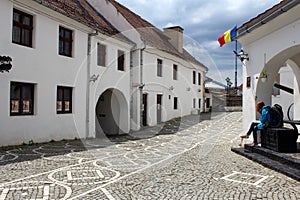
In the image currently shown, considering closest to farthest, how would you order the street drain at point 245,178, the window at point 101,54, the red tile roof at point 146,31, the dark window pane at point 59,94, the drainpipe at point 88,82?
the street drain at point 245,178, the dark window pane at point 59,94, the drainpipe at point 88,82, the window at point 101,54, the red tile roof at point 146,31

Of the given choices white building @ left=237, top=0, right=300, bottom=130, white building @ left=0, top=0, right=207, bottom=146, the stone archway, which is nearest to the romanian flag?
white building @ left=237, top=0, right=300, bottom=130

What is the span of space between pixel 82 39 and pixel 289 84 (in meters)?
11.7

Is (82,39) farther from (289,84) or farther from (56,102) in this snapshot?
(289,84)

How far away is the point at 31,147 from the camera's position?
9664 mm

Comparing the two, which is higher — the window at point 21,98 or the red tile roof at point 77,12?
the red tile roof at point 77,12

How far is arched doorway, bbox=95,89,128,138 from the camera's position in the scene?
1633cm

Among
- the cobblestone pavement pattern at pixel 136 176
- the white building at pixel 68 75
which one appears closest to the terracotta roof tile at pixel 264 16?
the cobblestone pavement pattern at pixel 136 176

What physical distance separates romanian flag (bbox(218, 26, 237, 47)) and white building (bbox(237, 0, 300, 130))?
0.36 meters

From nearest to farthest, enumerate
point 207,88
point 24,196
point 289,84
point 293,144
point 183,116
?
point 24,196, point 293,144, point 289,84, point 183,116, point 207,88

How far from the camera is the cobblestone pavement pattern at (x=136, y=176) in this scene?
4.84 metres

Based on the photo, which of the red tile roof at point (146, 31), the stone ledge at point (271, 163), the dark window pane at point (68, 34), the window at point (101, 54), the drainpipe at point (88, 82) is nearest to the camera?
the stone ledge at point (271, 163)

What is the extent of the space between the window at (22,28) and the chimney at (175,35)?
1616 cm

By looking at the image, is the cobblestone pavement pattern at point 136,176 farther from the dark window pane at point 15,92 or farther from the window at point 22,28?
the window at point 22,28

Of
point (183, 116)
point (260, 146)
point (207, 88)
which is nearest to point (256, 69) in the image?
point (260, 146)
